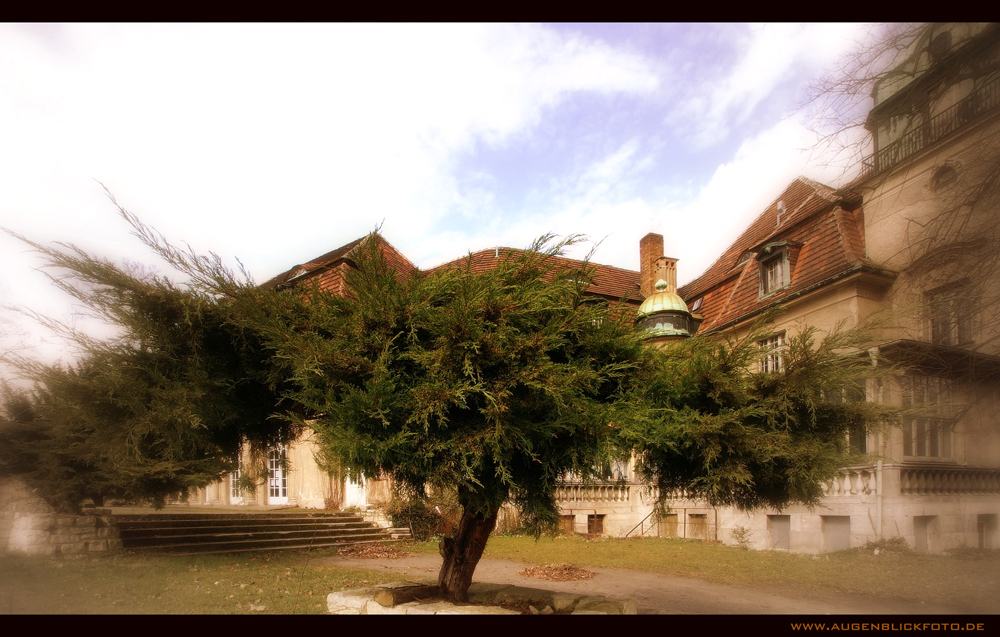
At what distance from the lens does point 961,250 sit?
504cm

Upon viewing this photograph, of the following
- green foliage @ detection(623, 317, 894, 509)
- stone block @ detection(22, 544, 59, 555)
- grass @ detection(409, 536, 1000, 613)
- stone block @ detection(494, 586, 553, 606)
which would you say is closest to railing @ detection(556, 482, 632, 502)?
grass @ detection(409, 536, 1000, 613)

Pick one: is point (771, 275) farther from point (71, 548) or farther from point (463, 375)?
point (71, 548)

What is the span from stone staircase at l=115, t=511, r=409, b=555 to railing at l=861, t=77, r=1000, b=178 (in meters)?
12.0

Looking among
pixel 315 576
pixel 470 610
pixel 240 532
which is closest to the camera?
pixel 470 610

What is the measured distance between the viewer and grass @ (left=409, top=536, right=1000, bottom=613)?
19.9 feet

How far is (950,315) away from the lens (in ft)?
17.1

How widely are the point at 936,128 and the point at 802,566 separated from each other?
254 inches

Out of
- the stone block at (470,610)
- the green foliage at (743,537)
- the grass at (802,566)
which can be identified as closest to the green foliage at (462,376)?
the stone block at (470,610)

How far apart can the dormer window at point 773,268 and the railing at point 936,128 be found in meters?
4.04

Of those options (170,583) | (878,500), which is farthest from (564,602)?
(878,500)

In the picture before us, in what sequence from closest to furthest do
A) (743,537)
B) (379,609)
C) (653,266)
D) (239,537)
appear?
(379,609), (743,537), (239,537), (653,266)

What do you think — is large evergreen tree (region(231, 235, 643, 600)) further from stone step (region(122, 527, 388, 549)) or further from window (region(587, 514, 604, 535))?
window (region(587, 514, 604, 535))
